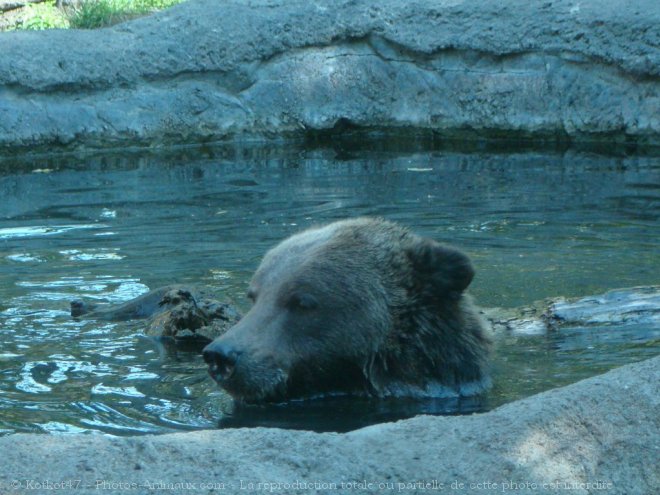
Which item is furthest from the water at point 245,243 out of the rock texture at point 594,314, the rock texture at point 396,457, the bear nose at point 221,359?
the rock texture at point 396,457

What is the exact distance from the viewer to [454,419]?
3.67 m

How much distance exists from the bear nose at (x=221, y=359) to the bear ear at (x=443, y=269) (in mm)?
984

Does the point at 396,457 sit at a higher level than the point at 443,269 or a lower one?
lower

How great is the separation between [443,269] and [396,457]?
198 cm

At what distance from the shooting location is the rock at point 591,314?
592cm

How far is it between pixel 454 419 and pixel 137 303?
10.9 feet

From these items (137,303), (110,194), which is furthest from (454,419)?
(110,194)

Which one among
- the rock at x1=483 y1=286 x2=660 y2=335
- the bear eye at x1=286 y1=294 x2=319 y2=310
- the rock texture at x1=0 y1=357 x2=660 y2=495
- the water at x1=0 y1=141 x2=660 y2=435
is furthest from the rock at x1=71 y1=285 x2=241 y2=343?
the rock texture at x1=0 y1=357 x2=660 y2=495

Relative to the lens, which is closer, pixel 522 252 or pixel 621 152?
pixel 522 252

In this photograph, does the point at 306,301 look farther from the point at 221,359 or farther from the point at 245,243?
the point at 245,243

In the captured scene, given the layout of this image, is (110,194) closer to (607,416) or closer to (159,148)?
(159,148)

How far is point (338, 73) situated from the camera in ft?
42.5

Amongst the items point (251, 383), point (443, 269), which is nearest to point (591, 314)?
point (443, 269)

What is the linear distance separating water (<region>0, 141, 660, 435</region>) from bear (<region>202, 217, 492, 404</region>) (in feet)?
0.38
